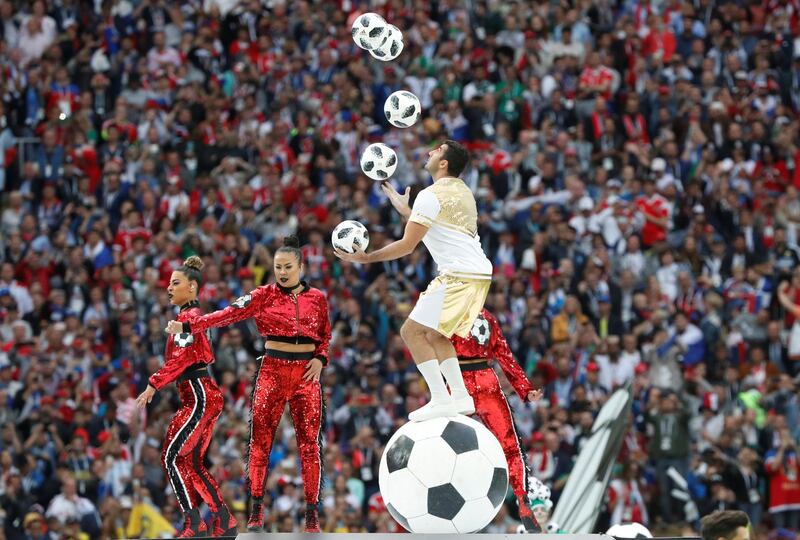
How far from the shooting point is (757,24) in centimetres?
2842

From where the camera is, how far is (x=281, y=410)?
1259cm

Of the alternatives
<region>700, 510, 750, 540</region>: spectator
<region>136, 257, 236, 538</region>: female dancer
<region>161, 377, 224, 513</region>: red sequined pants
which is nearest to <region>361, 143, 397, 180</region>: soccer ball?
<region>136, 257, 236, 538</region>: female dancer

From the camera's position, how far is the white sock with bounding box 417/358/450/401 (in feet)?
38.1

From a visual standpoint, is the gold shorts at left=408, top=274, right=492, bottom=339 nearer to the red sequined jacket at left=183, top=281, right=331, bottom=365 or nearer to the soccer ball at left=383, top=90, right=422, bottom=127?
the red sequined jacket at left=183, top=281, right=331, bottom=365

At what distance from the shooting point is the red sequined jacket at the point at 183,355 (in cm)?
1241

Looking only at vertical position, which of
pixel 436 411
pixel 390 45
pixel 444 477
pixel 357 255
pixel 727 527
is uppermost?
pixel 390 45

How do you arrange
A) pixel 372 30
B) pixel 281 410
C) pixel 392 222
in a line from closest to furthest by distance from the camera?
1. pixel 281 410
2. pixel 372 30
3. pixel 392 222

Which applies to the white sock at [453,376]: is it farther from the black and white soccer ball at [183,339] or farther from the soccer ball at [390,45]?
the soccer ball at [390,45]

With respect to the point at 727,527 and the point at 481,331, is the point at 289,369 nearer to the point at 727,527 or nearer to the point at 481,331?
the point at 481,331

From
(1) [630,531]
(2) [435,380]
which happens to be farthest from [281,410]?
(1) [630,531]

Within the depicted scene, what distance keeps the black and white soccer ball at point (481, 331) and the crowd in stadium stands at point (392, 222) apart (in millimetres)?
7107

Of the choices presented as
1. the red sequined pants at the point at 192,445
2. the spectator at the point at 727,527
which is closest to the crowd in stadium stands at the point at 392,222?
the red sequined pants at the point at 192,445

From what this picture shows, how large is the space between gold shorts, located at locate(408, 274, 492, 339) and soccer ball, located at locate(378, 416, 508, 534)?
752 mm

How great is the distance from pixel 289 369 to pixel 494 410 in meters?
1.86
